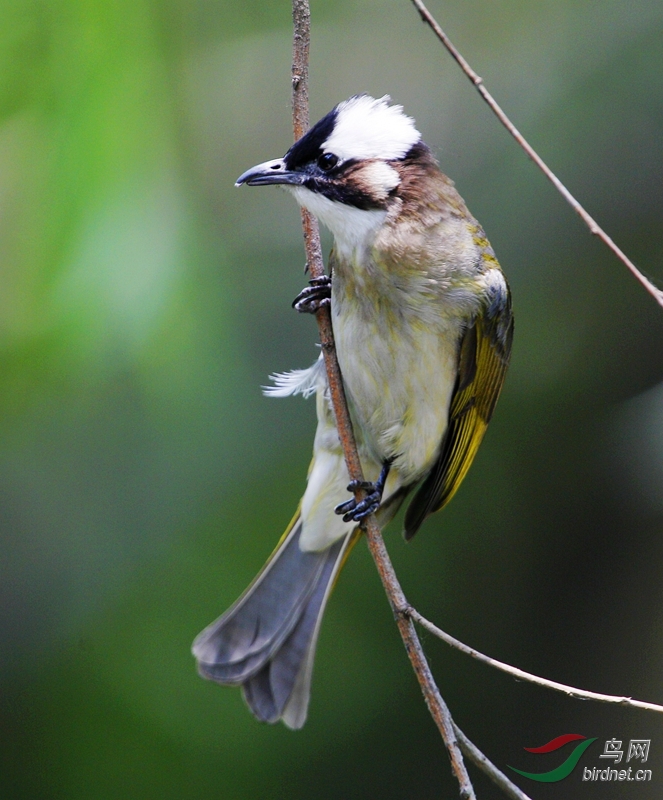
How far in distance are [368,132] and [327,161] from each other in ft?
0.37

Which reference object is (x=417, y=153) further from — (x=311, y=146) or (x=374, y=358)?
(x=374, y=358)

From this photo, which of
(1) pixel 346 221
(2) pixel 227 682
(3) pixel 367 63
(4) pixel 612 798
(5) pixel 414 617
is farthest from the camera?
(3) pixel 367 63

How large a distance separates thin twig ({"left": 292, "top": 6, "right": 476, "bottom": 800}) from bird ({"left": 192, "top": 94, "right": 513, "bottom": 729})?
0.34 ft

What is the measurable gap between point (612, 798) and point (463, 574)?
0.77 metres

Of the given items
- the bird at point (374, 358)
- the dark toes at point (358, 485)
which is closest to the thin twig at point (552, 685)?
the dark toes at point (358, 485)

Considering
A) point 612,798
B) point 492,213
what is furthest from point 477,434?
point 612,798

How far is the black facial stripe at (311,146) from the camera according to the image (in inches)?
67.2

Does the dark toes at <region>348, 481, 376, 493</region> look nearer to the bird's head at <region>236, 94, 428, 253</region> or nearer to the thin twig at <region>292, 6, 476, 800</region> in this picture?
the thin twig at <region>292, 6, 476, 800</region>

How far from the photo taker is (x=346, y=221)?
5.85ft

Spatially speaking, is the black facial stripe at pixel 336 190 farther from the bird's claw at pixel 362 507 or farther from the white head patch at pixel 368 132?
the bird's claw at pixel 362 507

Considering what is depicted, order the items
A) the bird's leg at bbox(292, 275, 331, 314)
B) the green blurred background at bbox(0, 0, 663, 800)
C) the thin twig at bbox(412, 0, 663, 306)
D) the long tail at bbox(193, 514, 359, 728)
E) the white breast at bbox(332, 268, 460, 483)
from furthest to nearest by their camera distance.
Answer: the green blurred background at bbox(0, 0, 663, 800)
the long tail at bbox(193, 514, 359, 728)
the bird's leg at bbox(292, 275, 331, 314)
the white breast at bbox(332, 268, 460, 483)
the thin twig at bbox(412, 0, 663, 306)

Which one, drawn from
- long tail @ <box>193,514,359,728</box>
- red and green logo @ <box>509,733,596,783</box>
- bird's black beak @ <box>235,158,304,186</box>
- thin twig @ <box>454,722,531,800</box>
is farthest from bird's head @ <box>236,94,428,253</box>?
red and green logo @ <box>509,733,596,783</box>

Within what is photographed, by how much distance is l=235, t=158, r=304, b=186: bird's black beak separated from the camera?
1.71 m

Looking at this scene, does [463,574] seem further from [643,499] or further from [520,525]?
[643,499]
